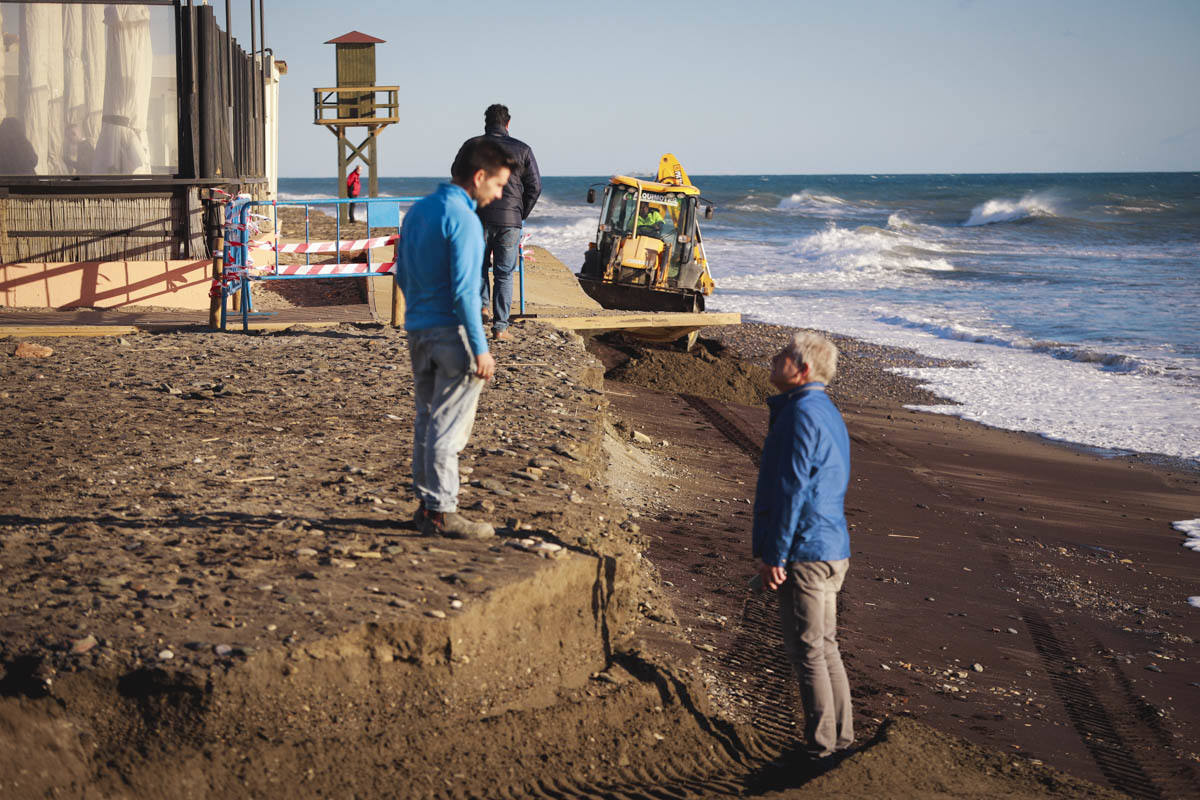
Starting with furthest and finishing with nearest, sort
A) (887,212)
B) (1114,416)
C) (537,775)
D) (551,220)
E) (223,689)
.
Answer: (887,212), (551,220), (1114,416), (537,775), (223,689)

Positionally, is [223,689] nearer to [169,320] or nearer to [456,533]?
[456,533]

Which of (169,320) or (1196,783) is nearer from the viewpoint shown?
(1196,783)

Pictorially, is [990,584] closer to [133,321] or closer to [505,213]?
[505,213]

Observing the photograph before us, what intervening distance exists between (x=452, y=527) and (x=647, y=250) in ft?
42.0

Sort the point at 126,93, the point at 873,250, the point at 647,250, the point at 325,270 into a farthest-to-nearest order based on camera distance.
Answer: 1. the point at 873,250
2. the point at 647,250
3. the point at 126,93
4. the point at 325,270

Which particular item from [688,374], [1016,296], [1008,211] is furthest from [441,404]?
[1008,211]

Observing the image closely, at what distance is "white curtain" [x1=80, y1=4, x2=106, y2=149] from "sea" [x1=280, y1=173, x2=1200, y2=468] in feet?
9.28

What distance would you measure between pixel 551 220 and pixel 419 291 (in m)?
60.6

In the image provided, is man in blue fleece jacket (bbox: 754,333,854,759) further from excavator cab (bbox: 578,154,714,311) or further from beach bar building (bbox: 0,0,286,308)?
excavator cab (bbox: 578,154,714,311)

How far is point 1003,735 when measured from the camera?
204 inches

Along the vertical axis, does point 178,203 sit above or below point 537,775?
above

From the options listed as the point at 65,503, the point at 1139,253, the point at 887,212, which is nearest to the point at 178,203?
the point at 65,503

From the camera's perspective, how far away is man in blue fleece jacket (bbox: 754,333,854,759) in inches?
158

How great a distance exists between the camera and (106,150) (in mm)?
11172
